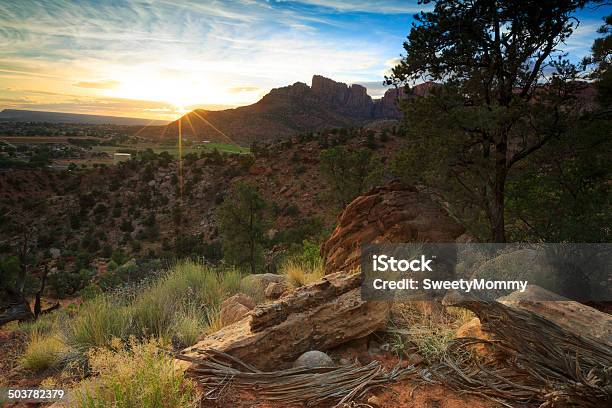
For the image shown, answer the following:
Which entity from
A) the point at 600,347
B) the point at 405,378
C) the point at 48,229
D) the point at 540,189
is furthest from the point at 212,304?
the point at 48,229

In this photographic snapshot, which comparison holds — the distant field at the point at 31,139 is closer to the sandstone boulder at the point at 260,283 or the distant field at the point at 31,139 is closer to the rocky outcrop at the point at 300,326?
the sandstone boulder at the point at 260,283

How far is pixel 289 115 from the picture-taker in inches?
3137

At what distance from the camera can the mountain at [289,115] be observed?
73.7 m

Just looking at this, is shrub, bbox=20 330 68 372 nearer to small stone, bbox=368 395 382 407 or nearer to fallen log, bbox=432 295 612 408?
small stone, bbox=368 395 382 407

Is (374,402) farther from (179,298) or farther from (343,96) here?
(343,96)

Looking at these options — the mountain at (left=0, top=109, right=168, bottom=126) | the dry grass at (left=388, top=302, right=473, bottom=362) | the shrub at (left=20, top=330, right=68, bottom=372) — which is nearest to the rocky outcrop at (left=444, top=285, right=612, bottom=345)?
the dry grass at (left=388, top=302, right=473, bottom=362)

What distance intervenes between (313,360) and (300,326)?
1.31 feet

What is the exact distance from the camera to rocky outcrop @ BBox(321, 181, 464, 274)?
307 inches

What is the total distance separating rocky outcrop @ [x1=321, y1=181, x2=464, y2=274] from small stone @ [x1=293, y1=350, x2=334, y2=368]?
3.57 m

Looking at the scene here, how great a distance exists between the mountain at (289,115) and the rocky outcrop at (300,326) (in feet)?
208

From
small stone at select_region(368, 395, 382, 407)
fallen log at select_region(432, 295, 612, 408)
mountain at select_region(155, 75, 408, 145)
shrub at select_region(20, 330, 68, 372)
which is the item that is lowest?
shrub at select_region(20, 330, 68, 372)

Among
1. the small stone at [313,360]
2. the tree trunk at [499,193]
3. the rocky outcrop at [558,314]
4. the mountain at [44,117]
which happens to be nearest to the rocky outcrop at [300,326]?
the small stone at [313,360]

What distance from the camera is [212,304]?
254 inches

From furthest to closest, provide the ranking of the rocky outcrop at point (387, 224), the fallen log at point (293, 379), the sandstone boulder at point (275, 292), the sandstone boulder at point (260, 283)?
the rocky outcrop at point (387, 224)
the sandstone boulder at point (260, 283)
the sandstone boulder at point (275, 292)
the fallen log at point (293, 379)
